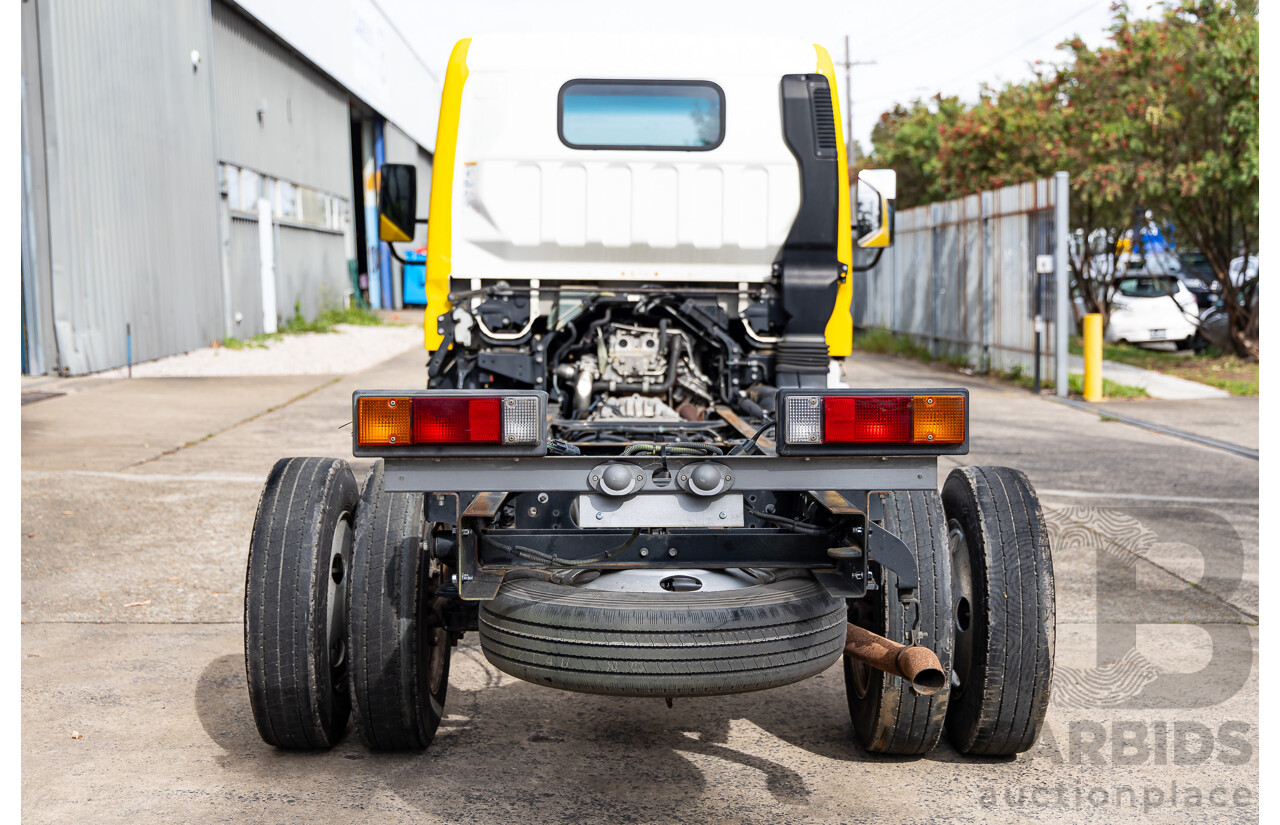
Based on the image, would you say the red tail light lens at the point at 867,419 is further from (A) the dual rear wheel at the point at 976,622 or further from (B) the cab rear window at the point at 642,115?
(B) the cab rear window at the point at 642,115

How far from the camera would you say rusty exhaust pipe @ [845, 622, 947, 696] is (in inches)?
134

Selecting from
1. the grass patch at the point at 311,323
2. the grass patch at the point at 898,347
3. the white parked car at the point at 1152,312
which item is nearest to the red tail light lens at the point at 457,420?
the grass patch at the point at 898,347

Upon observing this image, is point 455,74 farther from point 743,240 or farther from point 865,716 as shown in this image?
point 865,716

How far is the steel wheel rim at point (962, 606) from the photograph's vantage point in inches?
160

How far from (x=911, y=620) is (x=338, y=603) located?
6.18ft

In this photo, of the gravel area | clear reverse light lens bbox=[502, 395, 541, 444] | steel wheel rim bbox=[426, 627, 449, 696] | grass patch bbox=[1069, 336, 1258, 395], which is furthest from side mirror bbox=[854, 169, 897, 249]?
the gravel area

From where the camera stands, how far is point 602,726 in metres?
4.52

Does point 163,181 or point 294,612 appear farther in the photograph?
point 163,181

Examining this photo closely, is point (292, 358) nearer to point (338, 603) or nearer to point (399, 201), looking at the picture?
point (399, 201)

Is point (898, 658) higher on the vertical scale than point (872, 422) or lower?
lower

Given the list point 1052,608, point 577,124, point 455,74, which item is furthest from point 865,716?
point 455,74

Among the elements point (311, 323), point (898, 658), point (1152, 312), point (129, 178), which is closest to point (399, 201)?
point (898, 658)

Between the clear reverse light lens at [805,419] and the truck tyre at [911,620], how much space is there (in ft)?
2.11

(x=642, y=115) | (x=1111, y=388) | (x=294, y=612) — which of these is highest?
(x=642, y=115)
